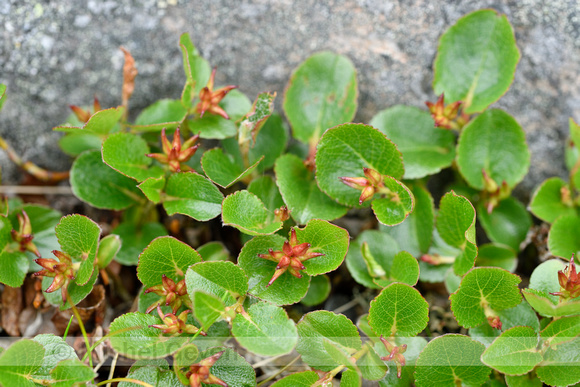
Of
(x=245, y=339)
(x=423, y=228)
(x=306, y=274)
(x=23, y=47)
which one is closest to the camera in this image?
(x=245, y=339)

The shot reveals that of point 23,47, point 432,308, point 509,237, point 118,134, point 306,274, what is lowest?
point 432,308

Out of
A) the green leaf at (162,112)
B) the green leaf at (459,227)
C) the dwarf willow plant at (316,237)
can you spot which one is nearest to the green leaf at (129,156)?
the dwarf willow plant at (316,237)

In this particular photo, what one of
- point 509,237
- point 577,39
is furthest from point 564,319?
point 577,39

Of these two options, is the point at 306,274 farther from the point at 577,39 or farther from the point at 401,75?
the point at 577,39

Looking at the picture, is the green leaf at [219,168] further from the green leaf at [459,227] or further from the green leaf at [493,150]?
the green leaf at [493,150]

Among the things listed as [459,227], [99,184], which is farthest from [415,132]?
[99,184]

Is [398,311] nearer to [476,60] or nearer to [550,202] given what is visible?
[550,202]
